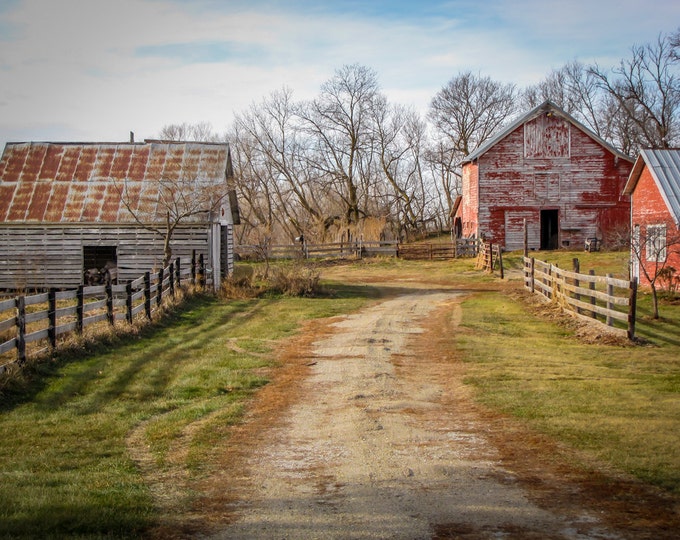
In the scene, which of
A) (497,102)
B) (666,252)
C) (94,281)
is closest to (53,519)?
(666,252)

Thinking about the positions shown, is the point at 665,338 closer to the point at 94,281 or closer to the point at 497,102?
the point at 94,281

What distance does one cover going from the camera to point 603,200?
4025 centimetres

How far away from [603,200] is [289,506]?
38.2m

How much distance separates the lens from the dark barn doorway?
4116 cm

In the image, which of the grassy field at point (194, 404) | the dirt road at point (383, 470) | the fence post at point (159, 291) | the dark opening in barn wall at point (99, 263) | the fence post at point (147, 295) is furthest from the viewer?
the dark opening in barn wall at point (99, 263)

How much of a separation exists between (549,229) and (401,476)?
37.1m

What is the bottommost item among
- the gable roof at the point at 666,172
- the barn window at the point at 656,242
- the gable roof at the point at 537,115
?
the barn window at the point at 656,242

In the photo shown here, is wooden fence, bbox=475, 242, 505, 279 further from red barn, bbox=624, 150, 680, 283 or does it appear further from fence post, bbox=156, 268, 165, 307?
fence post, bbox=156, 268, 165, 307

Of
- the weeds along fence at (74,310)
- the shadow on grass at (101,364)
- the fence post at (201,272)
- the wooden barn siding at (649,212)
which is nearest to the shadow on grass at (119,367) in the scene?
the shadow on grass at (101,364)

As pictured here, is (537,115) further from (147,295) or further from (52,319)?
(52,319)

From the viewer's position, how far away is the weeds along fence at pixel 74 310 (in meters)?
11.0

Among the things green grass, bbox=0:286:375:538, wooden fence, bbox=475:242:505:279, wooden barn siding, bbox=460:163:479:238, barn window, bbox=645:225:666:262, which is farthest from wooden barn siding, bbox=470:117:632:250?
green grass, bbox=0:286:375:538

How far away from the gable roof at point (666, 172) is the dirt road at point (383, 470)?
13.8 metres

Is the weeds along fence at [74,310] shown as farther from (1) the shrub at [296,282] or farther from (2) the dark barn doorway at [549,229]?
(2) the dark barn doorway at [549,229]
